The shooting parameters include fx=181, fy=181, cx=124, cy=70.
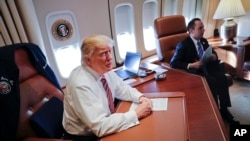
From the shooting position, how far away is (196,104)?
1.29 metres

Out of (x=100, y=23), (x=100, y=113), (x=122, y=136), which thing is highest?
(x=100, y=23)

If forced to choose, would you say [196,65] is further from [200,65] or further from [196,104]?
[196,104]

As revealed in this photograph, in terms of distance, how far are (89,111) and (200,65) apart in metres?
1.46

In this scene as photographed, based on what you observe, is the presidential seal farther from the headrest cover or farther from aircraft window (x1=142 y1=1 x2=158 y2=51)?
aircraft window (x1=142 y1=1 x2=158 y2=51)

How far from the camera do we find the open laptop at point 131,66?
1.88 meters

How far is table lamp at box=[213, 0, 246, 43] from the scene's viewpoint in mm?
2922

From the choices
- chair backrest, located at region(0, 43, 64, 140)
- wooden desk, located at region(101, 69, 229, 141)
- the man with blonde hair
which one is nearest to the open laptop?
wooden desk, located at region(101, 69, 229, 141)

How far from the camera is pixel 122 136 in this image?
98cm

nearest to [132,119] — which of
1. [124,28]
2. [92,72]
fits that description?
[92,72]

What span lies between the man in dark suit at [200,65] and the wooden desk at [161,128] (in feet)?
3.23

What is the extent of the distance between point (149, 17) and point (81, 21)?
124 cm

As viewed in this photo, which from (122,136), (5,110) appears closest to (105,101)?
(122,136)

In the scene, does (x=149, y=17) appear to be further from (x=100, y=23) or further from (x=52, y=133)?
(x=52, y=133)

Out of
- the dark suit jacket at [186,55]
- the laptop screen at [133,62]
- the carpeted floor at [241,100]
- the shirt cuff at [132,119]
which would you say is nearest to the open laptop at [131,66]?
the laptop screen at [133,62]
